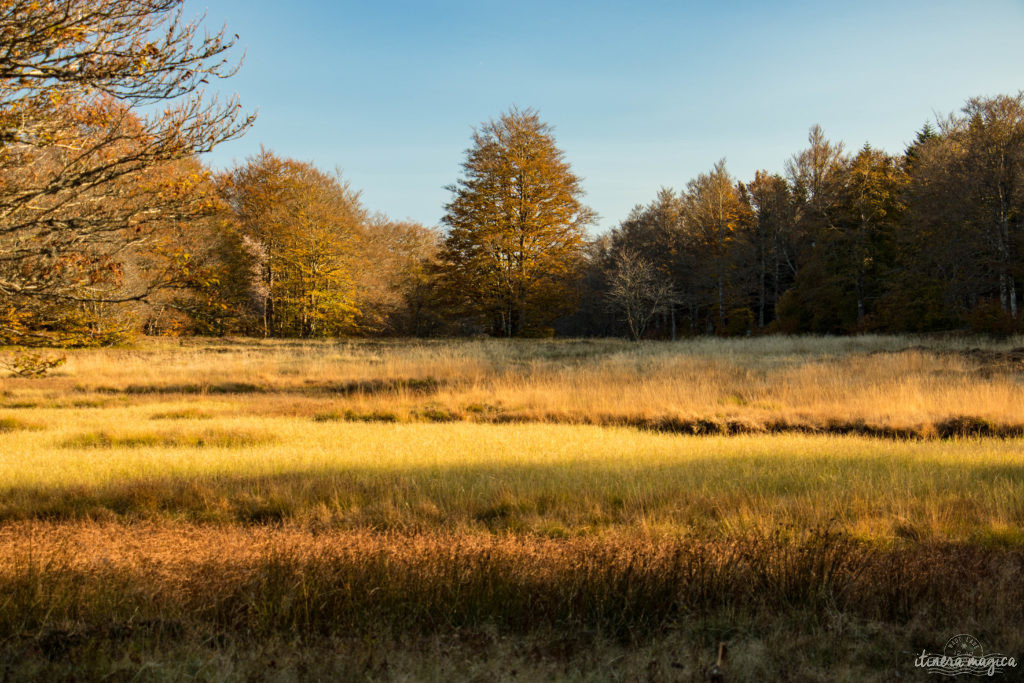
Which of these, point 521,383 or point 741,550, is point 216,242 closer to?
point 521,383

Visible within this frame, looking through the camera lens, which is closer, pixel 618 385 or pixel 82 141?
pixel 82 141

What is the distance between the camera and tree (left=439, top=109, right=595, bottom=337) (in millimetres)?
37125

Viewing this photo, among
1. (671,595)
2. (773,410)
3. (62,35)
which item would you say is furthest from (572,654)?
(773,410)

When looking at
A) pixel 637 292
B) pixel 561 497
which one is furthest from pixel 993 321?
pixel 561 497

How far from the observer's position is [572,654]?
328 cm

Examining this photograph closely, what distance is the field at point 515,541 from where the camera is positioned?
10.8 ft

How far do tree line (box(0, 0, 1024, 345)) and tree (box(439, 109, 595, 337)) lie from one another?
0.41ft

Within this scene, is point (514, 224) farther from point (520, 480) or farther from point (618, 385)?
point (520, 480)

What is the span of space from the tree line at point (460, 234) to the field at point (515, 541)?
2692mm

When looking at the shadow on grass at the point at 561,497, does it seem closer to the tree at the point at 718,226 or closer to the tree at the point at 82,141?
the tree at the point at 82,141

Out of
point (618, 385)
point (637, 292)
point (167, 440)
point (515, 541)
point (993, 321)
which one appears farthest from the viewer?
point (637, 292)

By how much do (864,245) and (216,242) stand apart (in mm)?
42350

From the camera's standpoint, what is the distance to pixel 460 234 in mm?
37438

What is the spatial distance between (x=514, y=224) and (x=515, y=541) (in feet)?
111
